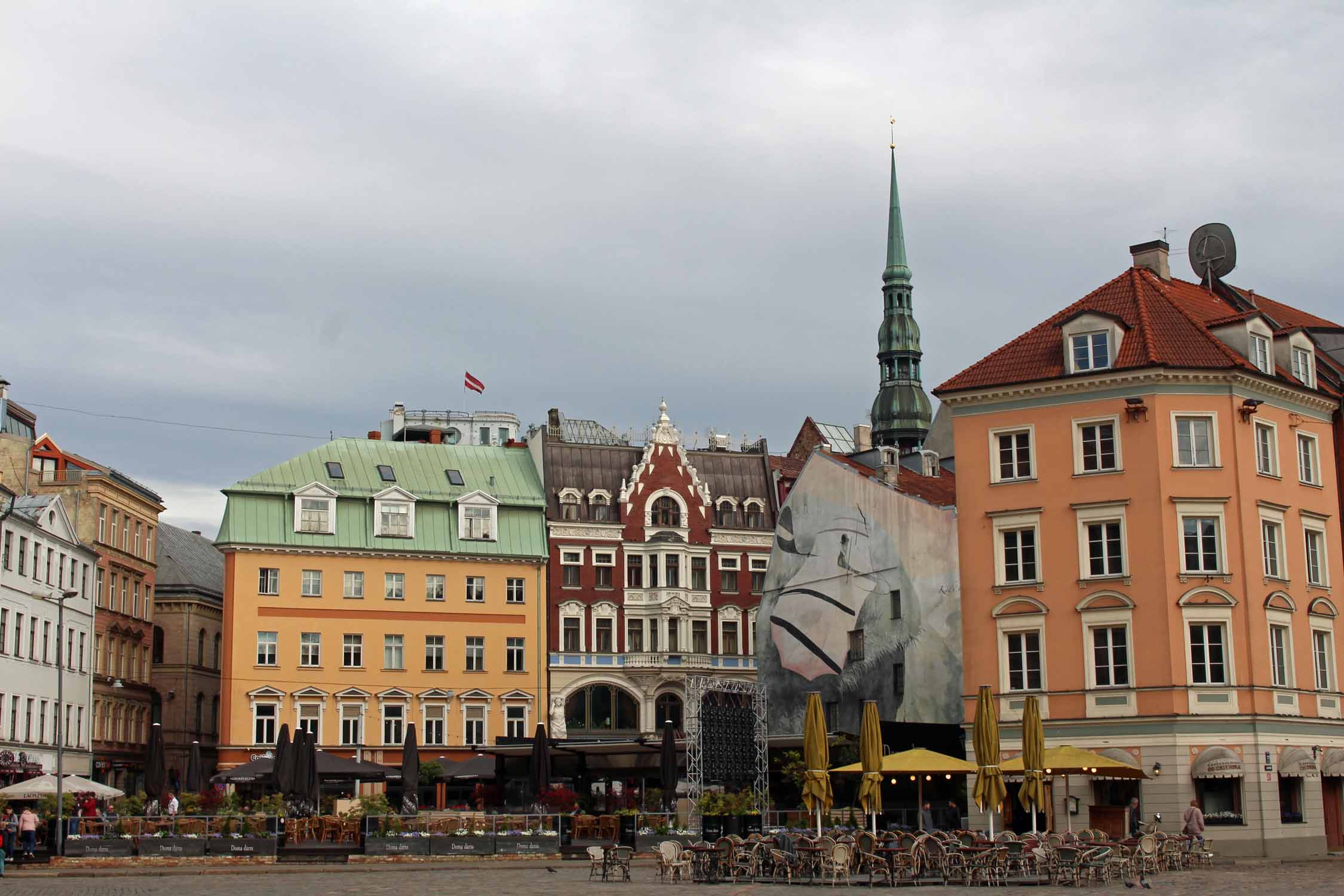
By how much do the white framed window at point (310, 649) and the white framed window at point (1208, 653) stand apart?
141 ft

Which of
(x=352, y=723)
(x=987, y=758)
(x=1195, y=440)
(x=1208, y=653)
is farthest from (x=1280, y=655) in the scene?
(x=352, y=723)

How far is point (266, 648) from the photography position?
256 ft

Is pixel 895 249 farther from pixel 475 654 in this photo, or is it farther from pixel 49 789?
pixel 49 789

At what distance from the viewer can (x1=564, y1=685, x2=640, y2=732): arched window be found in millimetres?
81812

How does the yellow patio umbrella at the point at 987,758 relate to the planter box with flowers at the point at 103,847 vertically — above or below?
above

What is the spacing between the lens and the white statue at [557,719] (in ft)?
266

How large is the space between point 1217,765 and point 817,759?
14337 mm

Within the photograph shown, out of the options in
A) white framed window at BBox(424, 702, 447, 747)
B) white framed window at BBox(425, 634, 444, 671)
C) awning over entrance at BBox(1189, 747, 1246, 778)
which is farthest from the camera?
white framed window at BBox(425, 634, 444, 671)

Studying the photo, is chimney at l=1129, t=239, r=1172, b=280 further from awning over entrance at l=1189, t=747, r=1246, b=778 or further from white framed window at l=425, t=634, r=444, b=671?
white framed window at l=425, t=634, r=444, b=671

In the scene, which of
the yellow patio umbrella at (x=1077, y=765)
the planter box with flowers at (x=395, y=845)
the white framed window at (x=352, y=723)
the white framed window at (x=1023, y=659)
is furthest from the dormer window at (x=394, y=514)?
the yellow patio umbrella at (x=1077, y=765)

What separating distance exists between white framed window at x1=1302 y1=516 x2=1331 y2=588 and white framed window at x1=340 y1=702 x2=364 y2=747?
4411 cm

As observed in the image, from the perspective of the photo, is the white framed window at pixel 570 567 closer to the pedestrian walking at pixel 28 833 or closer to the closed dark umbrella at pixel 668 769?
the closed dark umbrella at pixel 668 769

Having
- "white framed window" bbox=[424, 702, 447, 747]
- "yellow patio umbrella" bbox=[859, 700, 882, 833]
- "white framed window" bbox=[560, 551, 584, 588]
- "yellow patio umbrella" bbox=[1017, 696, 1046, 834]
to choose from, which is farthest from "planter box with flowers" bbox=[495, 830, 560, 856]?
"white framed window" bbox=[560, 551, 584, 588]

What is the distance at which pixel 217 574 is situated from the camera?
100750mm
